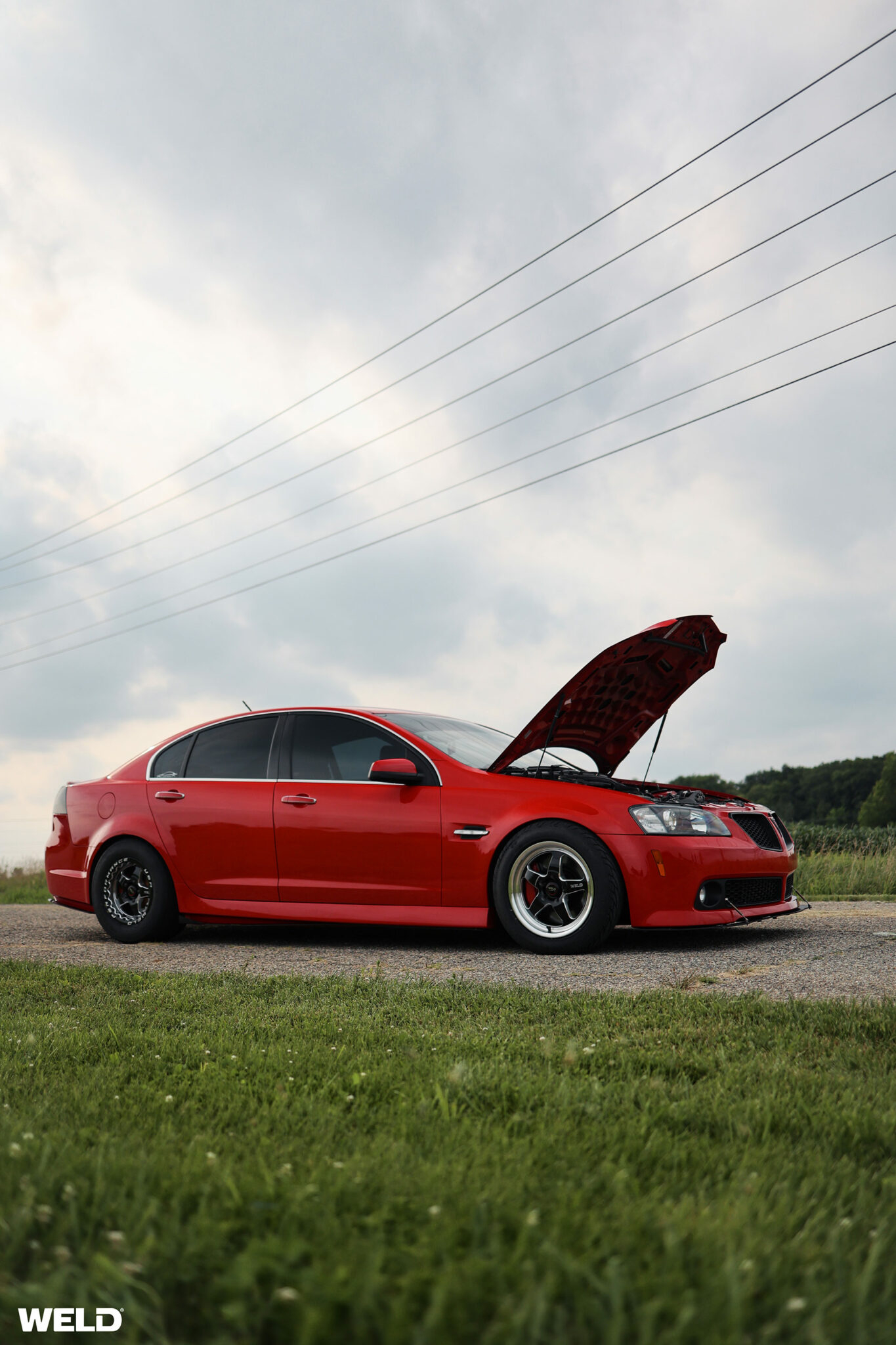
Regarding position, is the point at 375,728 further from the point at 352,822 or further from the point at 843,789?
the point at 843,789

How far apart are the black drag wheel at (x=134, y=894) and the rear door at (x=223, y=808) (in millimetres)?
223

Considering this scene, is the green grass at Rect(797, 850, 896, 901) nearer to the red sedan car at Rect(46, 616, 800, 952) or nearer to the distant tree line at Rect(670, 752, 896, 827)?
the red sedan car at Rect(46, 616, 800, 952)

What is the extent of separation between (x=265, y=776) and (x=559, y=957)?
97.2 inches

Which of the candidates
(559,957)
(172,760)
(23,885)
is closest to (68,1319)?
(559,957)

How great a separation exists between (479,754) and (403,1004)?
297 centimetres

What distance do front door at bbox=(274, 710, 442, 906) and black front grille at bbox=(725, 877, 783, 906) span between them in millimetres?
1819

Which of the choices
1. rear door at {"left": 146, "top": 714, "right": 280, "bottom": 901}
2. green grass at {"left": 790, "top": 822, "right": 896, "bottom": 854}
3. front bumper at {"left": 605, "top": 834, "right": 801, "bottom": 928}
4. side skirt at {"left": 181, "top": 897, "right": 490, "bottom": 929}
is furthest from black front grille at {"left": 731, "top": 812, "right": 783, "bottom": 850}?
green grass at {"left": 790, "top": 822, "right": 896, "bottom": 854}

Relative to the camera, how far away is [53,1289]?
Result: 4.90 feet

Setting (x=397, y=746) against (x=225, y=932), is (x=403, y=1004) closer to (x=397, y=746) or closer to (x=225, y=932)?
(x=397, y=746)

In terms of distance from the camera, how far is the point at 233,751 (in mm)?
7141

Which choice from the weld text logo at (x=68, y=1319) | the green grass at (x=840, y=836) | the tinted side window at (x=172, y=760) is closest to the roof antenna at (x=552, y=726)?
the tinted side window at (x=172, y=760)

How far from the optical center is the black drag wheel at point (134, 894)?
7.07 metres

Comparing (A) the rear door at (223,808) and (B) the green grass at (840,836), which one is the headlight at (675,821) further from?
(B) the green grass at (840,836)

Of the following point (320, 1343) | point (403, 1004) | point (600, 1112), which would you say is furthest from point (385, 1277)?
point (403, 1004)
